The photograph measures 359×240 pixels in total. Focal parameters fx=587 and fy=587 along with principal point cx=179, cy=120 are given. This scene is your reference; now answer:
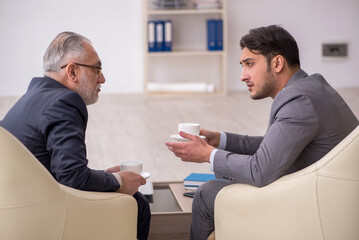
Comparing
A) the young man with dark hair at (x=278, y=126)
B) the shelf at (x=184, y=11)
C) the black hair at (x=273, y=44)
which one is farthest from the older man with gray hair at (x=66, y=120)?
the shelf at (x=184, y=11)

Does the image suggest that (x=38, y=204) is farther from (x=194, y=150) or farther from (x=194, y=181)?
(x=194, y=181)

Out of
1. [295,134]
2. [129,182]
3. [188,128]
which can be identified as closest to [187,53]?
[188,128]

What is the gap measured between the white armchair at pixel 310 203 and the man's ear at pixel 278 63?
0.42 meters

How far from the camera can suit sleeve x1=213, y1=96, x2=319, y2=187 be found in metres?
1.77

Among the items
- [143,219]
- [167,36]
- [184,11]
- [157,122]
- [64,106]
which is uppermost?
[184,11]

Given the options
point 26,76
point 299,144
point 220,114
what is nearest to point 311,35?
point 220,114

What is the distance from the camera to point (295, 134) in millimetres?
1771

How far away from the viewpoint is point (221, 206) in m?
1.85

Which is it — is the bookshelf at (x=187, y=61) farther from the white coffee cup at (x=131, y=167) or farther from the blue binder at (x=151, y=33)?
the white coffee cup at (x=131, y=167)

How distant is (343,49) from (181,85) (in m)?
2.05

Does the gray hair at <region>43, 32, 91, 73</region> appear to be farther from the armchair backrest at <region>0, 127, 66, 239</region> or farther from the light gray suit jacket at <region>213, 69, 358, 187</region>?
the light gray suit jacket at <region>213, 69, 358, 187</region>

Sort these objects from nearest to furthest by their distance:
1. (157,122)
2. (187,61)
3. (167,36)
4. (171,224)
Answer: (171,224), (157,122), (167,36), (187,61)

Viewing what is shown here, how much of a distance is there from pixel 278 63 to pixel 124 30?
16.6 ft

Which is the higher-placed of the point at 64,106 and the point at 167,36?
the point at 167,36
